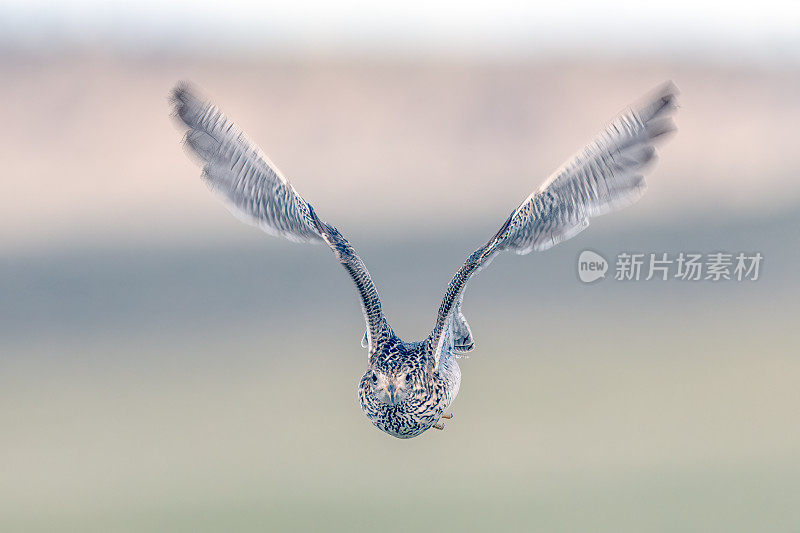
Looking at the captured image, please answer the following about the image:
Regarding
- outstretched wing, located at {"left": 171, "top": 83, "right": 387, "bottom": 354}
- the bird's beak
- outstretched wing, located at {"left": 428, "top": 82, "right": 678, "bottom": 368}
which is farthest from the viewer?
outstretched wing, located at {"left": 171, "top": 83, "right": 387, "bottom": 354}

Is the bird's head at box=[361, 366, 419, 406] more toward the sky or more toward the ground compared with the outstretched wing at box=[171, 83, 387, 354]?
more toward the ground

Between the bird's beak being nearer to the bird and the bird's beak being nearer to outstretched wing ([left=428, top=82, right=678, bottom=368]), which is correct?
the bird

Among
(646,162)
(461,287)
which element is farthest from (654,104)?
(461,287)

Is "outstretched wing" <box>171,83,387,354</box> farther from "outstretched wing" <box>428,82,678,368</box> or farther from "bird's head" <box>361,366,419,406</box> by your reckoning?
"outstretched wing" <box>428,82,678,368</box>

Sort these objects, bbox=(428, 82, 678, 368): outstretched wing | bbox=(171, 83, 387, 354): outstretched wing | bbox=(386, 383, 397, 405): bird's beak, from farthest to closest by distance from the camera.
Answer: bbox=(171, 83, 387, 354): outstretched wing
bbox=(386, 383, 397, 405): bird's beak
bbox=(428, 82, 678, 368): outstretched wing

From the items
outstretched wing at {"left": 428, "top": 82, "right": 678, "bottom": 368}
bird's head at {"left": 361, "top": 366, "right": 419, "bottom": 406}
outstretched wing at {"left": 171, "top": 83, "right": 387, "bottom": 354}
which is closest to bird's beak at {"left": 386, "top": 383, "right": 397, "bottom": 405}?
bird's head at {"left": 361, "top": 366, "right": 419, "bottom": 406}

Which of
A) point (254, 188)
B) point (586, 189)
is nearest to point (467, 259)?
point (586, 189)

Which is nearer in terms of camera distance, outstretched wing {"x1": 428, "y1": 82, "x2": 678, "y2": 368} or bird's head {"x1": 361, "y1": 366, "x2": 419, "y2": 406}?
outstretched wing {"x1": 428, "y1": 82, "x2": 678, "y2": 368}
